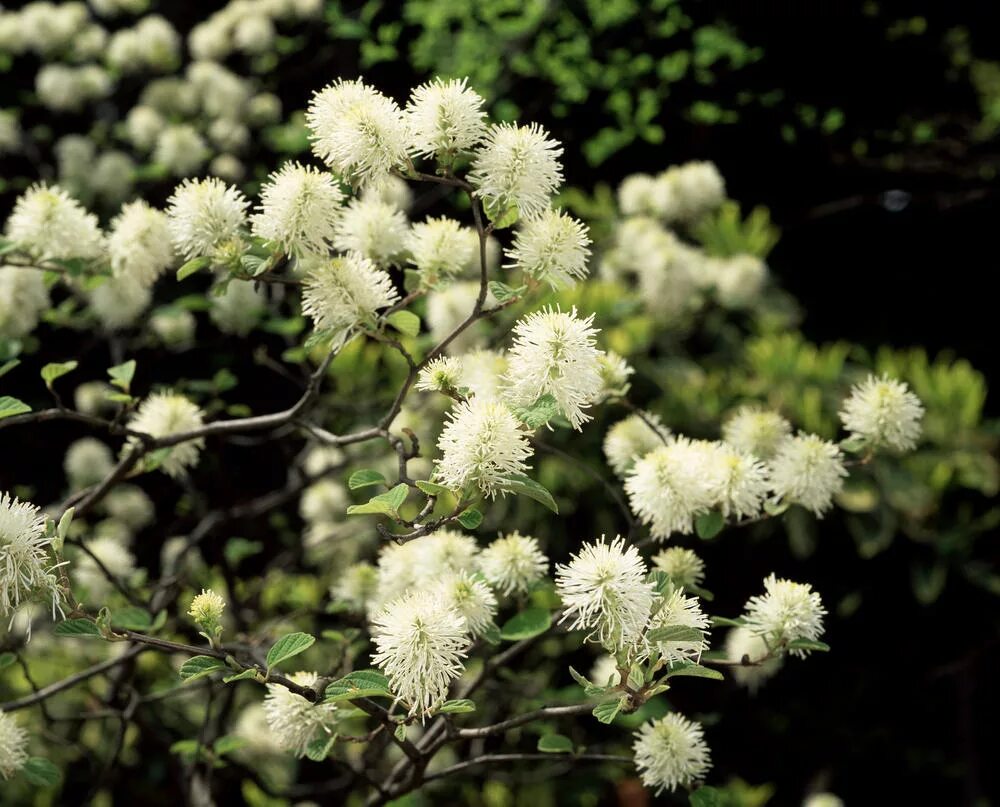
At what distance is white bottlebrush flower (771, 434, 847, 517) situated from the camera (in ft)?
4.17

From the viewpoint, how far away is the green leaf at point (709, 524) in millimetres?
1211

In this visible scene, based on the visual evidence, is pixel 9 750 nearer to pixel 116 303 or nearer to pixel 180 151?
pixel 116 303

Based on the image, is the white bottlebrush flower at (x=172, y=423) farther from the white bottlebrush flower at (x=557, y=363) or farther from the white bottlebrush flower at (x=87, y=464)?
the white bottlebrush flower at (x=87, y=464)

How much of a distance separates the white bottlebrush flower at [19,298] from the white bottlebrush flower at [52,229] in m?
0.14

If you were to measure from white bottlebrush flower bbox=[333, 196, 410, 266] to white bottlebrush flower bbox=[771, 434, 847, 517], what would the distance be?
57cm

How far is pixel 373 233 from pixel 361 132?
296mm

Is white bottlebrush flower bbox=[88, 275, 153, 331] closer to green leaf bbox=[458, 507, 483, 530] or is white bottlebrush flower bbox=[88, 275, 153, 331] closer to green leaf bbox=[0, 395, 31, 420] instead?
green leaf bbox=[0, 395, 31, 420]

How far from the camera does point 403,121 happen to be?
1087 mm

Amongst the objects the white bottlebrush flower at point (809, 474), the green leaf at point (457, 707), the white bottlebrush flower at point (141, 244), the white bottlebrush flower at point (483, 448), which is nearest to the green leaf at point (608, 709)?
the green leaf at point (457, 707)

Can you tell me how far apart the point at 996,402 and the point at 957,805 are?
1.32 metres

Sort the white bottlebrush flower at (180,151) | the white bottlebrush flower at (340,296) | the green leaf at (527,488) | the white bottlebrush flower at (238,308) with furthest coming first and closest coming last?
the white bottlebrush flower at (180,151) → the white bottlebrush flower at (238,308) → the white bottlebrush flower at (340,296) → the green leaf at (527,488)

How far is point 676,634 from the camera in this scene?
3.02ft

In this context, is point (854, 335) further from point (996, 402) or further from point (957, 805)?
point (957, 805)

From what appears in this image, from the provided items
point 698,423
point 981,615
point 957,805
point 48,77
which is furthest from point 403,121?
point 957,805
